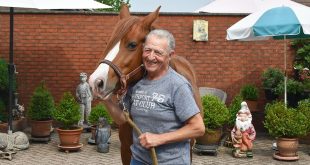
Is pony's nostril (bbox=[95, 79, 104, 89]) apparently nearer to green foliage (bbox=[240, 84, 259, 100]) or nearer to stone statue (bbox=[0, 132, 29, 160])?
stone statue (bbox=[0, 132, 29, 160])

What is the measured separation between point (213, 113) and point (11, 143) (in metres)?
3.47

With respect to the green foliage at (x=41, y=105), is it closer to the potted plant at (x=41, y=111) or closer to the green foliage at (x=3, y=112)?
the potted plant at (x=41, y=111)

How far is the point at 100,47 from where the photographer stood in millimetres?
10578

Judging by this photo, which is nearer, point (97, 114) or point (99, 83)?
point (99, 83)

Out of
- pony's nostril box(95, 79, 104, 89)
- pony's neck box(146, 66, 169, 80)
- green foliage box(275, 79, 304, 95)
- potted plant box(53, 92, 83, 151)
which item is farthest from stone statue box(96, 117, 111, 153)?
pony's neck box(146, 66, 169, 80)

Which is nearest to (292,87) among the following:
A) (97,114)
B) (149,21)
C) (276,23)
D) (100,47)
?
(276,23)

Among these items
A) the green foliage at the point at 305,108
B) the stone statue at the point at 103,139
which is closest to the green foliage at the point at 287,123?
the green foliage at the point at 305,108

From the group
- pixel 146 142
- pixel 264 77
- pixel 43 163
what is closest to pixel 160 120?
pixel 146 142

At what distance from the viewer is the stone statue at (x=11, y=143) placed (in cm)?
788

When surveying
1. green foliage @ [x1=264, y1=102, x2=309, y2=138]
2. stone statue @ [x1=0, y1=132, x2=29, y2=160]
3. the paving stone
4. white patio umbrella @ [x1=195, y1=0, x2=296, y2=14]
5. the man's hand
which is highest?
white patio umbrella @ [x1=195, y1=0, x2=296, y2=14]

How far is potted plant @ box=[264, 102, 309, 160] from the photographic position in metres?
7.89

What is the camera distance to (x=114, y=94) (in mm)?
3148

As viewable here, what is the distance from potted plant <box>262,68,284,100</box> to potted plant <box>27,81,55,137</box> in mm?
4368

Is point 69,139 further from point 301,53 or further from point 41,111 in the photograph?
point 301,53
